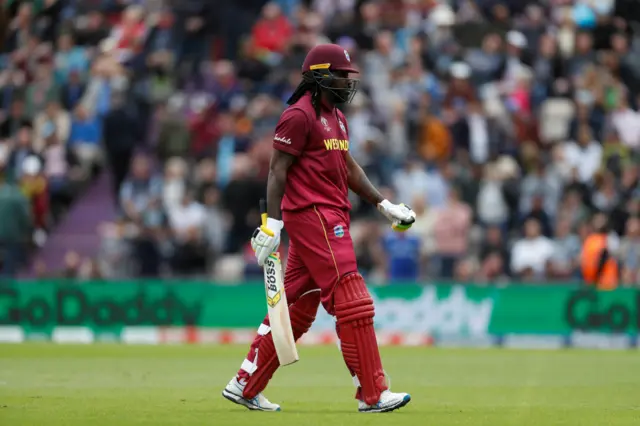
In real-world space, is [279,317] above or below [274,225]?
below

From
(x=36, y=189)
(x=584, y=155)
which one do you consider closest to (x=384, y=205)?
(x=584, y=155)

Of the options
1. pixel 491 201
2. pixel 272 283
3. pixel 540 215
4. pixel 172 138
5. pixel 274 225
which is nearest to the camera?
pixel 274 225

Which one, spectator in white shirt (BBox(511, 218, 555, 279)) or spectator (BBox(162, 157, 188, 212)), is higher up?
spectator (BBox(162, 157, 188, 212))

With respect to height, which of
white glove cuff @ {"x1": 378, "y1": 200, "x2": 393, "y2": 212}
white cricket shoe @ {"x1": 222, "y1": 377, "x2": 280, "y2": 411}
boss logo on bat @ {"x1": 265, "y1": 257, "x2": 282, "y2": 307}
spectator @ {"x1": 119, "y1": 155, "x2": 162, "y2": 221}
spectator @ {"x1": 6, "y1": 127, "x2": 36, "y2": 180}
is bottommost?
spectator @ {"x1": 119, "y1": 155, "x2": 162, "y2": 221}

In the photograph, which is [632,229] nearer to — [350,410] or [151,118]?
[151,118]

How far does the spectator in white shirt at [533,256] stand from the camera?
21.0 meters

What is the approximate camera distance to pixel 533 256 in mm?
21094

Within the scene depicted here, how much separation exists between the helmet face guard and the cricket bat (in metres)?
1.00

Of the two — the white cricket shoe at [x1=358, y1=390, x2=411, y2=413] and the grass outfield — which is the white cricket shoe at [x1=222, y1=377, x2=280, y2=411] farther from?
the white cricket shoe at [x1=358, y1=390, x2=411, y2=413]

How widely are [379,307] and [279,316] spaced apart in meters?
11.2

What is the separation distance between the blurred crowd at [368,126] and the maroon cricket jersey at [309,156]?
11.2 metres

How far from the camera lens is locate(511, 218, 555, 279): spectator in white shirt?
69.0ft

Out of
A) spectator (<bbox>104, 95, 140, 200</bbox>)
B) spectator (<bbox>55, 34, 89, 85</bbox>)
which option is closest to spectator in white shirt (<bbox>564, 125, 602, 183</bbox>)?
spectator (<bbox>104, 95, 140, 200</bbox>)

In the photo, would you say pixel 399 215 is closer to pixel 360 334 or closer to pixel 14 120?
pixel 360 334
